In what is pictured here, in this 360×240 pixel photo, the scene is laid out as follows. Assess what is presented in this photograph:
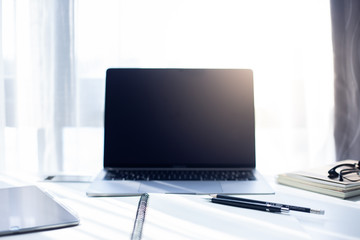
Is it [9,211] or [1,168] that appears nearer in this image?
[9,211]

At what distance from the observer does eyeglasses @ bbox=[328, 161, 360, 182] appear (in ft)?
3.07

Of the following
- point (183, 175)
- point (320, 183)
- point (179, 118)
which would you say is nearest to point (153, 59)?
point (179, 118)

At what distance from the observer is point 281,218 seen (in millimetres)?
735

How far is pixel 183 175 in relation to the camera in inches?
40.6

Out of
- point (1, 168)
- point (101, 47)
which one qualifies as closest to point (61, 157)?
point (1, 168)

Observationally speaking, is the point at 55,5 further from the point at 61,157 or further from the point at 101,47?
the point at 61,157

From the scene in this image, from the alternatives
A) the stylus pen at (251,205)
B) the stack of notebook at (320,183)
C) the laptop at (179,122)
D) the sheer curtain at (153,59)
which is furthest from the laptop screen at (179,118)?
the sheer curtain at (153,59)

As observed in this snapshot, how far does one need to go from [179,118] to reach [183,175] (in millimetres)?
165

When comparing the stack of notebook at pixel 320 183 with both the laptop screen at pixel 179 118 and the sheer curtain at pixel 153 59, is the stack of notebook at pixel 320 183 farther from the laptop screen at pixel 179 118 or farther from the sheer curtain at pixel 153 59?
the sheer curtain at pixel 153 59

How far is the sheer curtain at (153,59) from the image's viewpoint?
4.85ft

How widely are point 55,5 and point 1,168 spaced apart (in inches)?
25.8

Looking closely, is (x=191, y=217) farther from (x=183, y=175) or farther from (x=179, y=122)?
(x=179, y=122)

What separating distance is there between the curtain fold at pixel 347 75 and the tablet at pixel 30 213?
42.5 inches

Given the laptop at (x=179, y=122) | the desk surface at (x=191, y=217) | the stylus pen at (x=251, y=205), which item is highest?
the laptop at (x=179, y=122)
